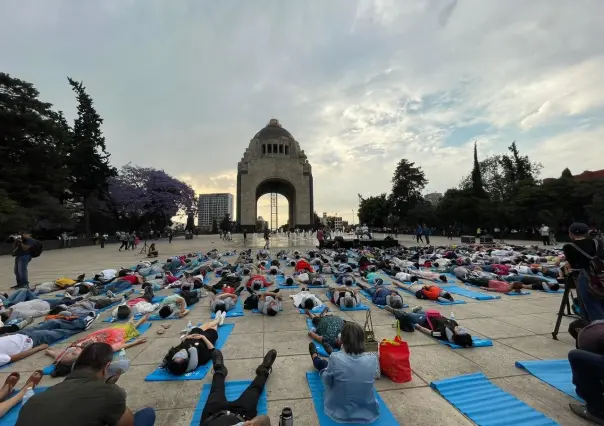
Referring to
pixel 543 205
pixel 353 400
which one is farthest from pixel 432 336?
pixel 543 205

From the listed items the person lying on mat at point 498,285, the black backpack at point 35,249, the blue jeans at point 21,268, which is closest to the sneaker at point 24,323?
the black backpack at point 35,249

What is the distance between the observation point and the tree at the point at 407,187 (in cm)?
5853

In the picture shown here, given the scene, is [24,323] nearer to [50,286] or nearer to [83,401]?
[50,286]

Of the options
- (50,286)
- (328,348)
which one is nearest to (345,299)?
(328,348)

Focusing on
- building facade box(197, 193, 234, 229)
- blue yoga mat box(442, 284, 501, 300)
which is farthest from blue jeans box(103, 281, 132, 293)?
building facade box(197, 193, 234, 229)

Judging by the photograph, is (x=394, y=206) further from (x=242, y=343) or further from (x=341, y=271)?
(x=242, y=343)

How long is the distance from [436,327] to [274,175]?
43661 millimetres

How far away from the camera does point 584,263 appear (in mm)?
4211

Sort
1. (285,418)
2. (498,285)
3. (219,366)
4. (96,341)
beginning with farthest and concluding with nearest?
(498,285)
(96,341)
(219,366)
(285,418)

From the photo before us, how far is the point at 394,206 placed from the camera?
59.9 m

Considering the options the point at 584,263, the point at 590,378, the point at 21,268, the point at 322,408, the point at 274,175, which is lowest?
the point at 322,408

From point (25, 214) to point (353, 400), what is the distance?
29052 millimetres

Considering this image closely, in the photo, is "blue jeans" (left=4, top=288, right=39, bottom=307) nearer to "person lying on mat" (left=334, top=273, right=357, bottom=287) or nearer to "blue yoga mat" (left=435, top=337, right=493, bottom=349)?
"person lying on mat" (left=334, top=273, right=357, bottom=287)

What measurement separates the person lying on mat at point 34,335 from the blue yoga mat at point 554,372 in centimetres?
699
